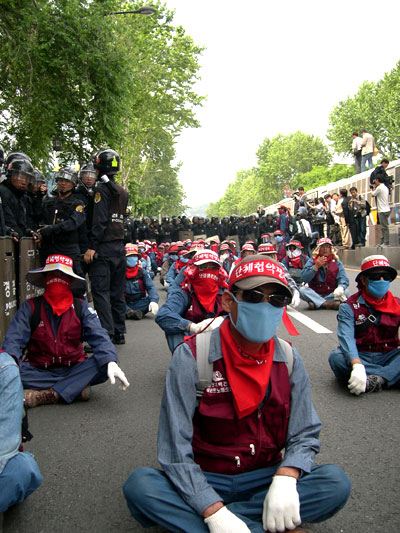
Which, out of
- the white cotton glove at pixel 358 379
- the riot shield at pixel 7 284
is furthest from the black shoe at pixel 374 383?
the riot shield at pixel 7 284

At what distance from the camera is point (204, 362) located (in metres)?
2.64

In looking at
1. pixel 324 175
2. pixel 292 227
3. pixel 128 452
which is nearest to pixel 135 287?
pixel 128 452

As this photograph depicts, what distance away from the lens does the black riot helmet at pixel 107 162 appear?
737 centimetres

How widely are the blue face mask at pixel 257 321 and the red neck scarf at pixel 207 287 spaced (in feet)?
10.3

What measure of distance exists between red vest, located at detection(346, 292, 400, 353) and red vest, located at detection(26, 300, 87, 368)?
2.63 metres

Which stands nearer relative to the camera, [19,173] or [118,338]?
[19,173]

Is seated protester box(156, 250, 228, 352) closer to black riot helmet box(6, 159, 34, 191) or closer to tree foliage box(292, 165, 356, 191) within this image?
black riot helmet box(6, 159, 34, 191)

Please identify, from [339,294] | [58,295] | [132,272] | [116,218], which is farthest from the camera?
[132,272]

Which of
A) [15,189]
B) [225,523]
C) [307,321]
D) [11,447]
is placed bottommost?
[307,321]

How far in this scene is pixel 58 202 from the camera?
7.78 meters

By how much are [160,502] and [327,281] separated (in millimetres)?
8905

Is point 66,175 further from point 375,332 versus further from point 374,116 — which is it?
point 374,116

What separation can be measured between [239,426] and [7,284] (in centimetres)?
416

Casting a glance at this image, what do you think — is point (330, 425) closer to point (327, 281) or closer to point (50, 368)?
point (50, 368)
